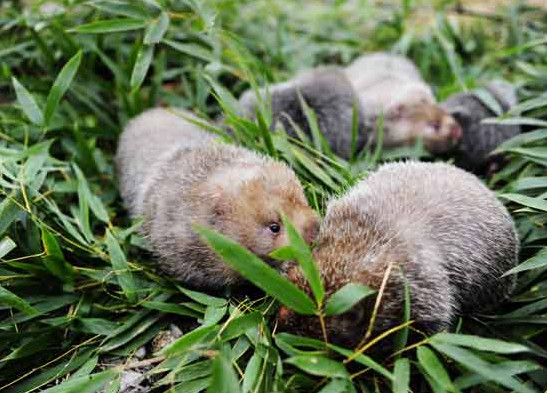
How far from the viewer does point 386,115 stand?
237 inches

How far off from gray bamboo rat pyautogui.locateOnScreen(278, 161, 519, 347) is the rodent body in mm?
1651

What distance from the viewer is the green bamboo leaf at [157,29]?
14.7ft

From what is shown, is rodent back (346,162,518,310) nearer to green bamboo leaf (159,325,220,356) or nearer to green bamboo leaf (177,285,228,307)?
green bamboo leaf (177,285,228,307)

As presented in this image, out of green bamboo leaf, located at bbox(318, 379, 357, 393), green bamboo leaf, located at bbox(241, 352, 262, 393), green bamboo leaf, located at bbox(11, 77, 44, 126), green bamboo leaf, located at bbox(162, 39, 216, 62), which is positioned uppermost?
green bamboo leaf, located at bbox(11, 77, 44, 126)

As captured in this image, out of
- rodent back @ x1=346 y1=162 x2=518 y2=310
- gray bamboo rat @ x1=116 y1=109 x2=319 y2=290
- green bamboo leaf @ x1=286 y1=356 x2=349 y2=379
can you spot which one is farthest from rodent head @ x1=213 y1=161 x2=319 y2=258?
green bamboo leaf @ x1=286 y1=356 x2=349 y2=379

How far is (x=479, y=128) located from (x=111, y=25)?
3568 mm

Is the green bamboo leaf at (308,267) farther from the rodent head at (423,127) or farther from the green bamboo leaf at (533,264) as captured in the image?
the rodent head at (423,127)

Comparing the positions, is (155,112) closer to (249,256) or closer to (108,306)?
(108,306)

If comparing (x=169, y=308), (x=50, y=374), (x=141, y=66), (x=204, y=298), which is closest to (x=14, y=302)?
(x=50, y=374)

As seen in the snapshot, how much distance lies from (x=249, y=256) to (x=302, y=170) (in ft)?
5.71

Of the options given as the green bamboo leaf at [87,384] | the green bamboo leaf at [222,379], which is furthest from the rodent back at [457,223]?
the green bamboo leaf at [87,384]

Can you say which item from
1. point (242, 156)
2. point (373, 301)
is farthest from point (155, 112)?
point (373, 301)

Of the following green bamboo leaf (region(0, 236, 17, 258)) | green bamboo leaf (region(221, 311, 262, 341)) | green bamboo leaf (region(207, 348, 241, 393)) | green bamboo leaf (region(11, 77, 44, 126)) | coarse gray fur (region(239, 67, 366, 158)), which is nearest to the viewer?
green bamboo leaf (region(207, 348, 241, 393))

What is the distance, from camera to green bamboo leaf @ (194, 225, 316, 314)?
2.65 meters
